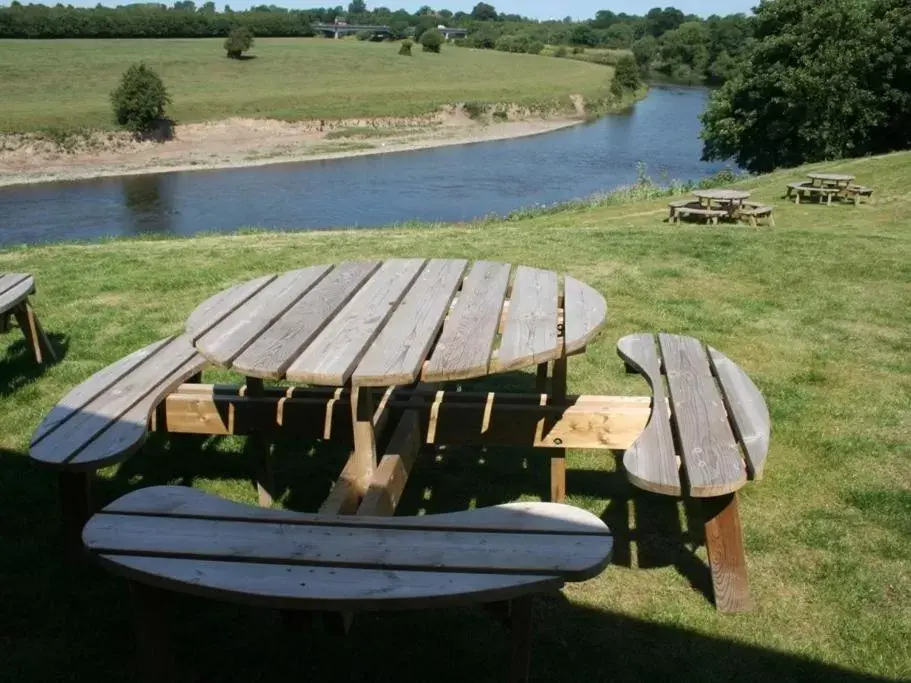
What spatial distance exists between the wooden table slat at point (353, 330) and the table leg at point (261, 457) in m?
0.62

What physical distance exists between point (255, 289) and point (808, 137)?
2697 cm

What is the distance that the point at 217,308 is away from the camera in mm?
3014

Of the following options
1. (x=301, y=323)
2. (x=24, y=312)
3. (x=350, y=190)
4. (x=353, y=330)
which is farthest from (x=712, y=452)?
(x=350, y=190)

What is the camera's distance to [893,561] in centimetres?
299

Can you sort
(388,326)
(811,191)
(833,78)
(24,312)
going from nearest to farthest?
1. (388,326)
2. (24,312)
3. (811,191)
4. (833,78)

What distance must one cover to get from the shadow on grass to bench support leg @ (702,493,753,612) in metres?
3.95

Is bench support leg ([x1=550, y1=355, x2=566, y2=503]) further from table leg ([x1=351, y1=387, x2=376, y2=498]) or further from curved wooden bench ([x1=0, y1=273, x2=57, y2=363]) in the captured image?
curved wooden bench ([x1=0, y1=273, x2=57, y2=363])

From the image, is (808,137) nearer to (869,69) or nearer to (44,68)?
(869,69)

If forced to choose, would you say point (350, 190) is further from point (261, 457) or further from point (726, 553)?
point (726, 553)

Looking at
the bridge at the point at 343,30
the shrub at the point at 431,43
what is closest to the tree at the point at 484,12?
the bridge at the point at 343,30

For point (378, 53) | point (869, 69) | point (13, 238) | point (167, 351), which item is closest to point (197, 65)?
point (378, 53)

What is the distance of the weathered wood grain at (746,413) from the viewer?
8.41 ft

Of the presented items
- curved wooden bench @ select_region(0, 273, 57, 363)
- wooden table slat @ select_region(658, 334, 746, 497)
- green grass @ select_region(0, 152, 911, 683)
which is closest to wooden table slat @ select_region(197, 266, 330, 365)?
green grass @ select_region(0, 152, 911, 683)

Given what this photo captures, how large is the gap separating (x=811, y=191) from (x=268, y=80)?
149ft
